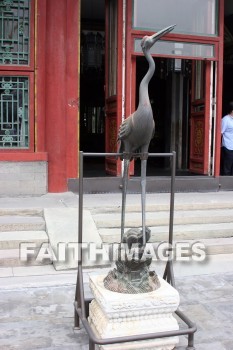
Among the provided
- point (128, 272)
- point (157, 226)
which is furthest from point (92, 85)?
point (128, 272)

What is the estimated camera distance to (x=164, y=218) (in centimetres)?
650

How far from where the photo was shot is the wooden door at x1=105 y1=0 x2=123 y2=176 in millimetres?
7965

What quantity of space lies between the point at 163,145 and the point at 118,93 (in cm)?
557

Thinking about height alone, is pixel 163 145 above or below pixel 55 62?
below

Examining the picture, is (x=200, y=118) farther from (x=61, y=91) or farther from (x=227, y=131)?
(x=61, y=91)

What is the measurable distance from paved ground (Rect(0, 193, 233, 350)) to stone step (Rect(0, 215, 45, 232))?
841 mm

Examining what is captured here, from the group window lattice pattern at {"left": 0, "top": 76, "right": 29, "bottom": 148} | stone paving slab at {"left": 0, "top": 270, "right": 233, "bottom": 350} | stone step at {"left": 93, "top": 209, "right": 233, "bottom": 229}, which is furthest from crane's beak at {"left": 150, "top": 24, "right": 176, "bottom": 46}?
window lattice pattern at {"left": 0, "top": 76, "right": 29, "bottom": 148}

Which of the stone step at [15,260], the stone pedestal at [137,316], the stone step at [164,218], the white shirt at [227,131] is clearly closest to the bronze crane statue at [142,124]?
the stone pedestal at [137,316]

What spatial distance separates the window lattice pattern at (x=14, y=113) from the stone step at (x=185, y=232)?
244 cm

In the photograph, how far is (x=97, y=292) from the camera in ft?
11.1

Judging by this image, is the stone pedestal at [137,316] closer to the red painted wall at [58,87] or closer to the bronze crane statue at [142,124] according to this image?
the bronze crane statue at [142,124]

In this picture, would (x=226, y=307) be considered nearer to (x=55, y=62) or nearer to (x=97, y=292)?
(x=97, y=292)

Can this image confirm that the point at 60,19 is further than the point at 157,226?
Yes

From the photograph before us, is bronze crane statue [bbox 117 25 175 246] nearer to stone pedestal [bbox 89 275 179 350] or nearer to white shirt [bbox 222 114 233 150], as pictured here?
stone pedestal [bbox 89 275 179 350]
